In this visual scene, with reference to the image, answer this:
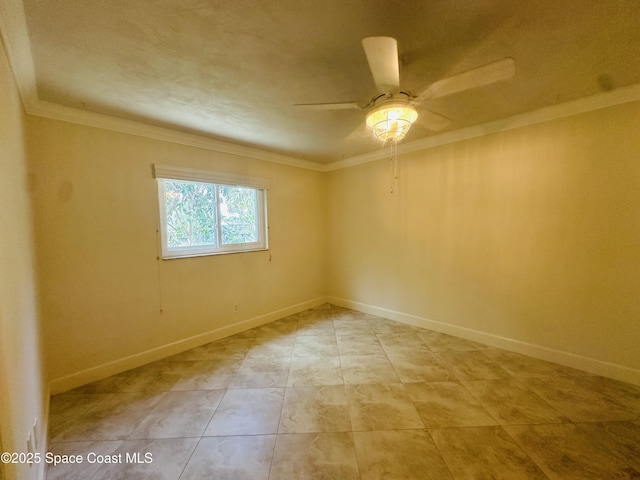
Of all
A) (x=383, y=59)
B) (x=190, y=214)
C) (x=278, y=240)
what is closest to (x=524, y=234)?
(x=383, y=59)

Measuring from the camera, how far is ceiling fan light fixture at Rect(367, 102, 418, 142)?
165 centimetres

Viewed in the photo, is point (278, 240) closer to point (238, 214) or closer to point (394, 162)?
point (238, 214)

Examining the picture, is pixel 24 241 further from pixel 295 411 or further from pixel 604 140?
pixel 604 140

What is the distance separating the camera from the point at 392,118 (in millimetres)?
1688

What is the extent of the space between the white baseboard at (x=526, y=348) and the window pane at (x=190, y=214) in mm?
2638

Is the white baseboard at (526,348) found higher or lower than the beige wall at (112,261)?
lower

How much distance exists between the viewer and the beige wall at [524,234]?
213 centimetres

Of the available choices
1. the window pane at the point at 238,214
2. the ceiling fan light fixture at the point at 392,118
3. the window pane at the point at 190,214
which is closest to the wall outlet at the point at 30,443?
the window pane at the point at 190,214

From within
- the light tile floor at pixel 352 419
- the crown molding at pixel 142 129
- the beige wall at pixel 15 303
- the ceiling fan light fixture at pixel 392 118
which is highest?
the crown molding at pixel 142 129

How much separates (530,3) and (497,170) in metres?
1.83

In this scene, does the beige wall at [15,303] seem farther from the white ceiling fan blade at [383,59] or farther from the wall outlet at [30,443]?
the white ceiling fan blade at [383,59]

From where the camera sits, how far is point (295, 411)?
1869 mm

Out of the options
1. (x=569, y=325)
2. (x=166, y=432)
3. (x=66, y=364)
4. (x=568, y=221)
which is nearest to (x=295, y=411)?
(x=166, y=432)

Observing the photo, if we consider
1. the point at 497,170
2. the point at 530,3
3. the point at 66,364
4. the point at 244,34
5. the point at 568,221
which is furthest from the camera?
the point at 497,170
